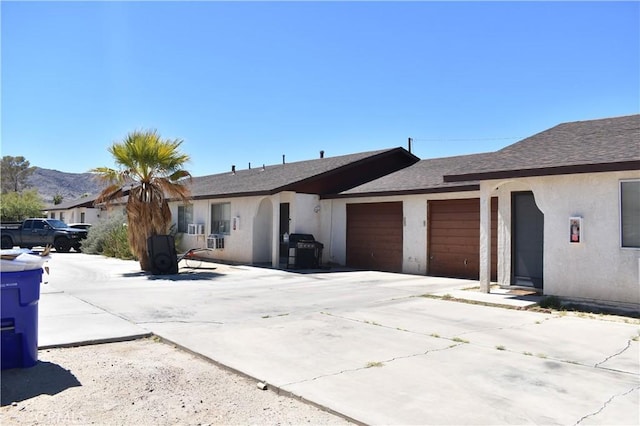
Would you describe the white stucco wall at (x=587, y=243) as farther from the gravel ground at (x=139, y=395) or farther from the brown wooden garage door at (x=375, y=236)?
the gravel ground at (x=139, y=395)

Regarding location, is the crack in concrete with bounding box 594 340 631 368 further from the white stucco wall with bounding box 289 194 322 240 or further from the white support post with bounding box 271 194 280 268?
the white stucco wall with bounding box 289 194 322 240

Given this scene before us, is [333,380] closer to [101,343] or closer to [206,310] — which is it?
[101,343]

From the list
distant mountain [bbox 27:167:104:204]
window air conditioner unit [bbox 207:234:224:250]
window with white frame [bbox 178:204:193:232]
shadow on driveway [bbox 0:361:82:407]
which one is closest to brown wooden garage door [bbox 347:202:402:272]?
window air conditioner unit [bbox 207:234:224:250]

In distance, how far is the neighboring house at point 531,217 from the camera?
9.40m

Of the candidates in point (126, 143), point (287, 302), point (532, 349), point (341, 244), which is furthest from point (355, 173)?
point (532, 349)

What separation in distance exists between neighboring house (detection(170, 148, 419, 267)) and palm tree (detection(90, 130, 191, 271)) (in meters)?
1.71

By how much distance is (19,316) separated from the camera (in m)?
5.18

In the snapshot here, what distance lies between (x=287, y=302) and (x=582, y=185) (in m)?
6.44

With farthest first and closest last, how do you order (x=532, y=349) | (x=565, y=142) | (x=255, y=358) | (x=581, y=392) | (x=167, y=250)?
1. (x=167, y=250)
2. (x=565, y=142)
3. (x=532, y=349)
4. (x=255, y=358)
5. (x=581, y=392)

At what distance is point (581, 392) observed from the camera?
4.77 m

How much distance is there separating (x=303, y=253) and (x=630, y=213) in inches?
414

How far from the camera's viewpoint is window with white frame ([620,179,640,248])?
923cm

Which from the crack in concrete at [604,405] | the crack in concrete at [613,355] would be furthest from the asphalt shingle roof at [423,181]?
the crack in concrete at [604,405]

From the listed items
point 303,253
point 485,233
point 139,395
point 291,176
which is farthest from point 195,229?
point 139,395
